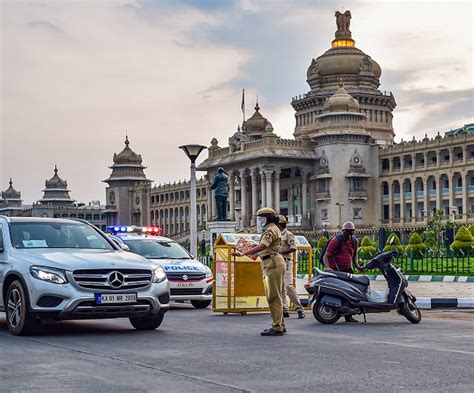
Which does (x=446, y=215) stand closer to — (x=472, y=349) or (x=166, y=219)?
(x=166, y=219)

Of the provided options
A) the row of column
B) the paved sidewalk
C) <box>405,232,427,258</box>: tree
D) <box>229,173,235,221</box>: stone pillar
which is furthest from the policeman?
<box>229,173,235,221</box>: stone pillar

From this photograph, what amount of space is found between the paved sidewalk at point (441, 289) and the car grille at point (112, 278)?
9408 millimetres

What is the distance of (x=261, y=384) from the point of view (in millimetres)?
7223

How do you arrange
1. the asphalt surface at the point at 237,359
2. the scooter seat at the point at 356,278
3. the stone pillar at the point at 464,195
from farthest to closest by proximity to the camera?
the stone pillar at the point at 464,195 → the scooter seat at the point at 356,278 → the asphalt surface at the point at 237,359

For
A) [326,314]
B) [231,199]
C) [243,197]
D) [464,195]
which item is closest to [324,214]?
[243,197]

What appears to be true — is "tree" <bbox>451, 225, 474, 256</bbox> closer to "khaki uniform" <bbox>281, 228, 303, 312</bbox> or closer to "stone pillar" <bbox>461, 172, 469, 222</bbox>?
"khaki uniform" <bbox>281, 228, 303, 312</bbox>

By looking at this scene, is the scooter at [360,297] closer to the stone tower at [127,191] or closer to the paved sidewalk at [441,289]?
the paved sidewalk at [441,289]

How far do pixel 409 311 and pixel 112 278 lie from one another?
15.3 feet

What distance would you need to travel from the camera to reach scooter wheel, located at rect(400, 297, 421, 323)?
13500 mm

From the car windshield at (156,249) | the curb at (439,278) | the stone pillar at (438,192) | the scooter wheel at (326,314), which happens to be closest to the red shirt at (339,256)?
the scooter wheel at (326,314)

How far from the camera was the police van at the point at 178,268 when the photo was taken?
59.3ft

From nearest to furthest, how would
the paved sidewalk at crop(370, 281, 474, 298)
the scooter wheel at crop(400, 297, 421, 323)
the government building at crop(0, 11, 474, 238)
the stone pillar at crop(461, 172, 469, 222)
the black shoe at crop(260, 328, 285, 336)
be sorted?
the black shoe at crop(260, 328, 285, 336) < the scooter wheel at crop(400, 297, 421, 323) < the paved sidewalk at crop(370, 281, 474, 298) < the stone pillar at crop(461, 172, 469, 222) < the government building at crop(0, 11, 474, 238)

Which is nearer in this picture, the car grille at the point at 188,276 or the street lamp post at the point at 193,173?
the car grille at the point at 188,276

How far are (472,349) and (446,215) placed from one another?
222 ft
